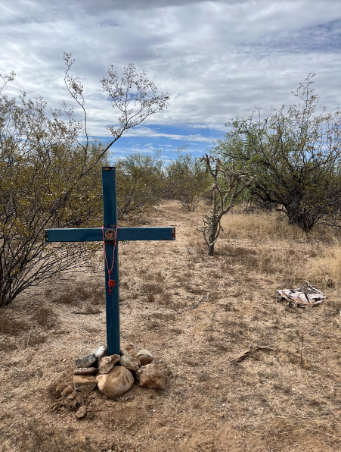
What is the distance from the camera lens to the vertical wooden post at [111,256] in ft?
8.96

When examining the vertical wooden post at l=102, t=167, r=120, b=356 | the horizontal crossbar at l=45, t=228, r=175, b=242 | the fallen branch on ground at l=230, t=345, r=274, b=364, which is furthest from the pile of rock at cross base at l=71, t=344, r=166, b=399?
the horizontal crossbar at l=45, t=228, r=175, b=242

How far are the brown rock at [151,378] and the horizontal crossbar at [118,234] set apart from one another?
4.09 ft

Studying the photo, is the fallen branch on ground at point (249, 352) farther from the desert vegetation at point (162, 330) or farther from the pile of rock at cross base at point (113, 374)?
the pile of rock at cross base at point (113, 374)

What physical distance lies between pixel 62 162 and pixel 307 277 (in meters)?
5.05

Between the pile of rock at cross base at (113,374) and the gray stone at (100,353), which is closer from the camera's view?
the pile of rock at cross base at (113,374)

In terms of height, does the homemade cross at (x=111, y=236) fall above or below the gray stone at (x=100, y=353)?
above

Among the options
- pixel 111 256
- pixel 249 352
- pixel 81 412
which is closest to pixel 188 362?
pixel 249 352

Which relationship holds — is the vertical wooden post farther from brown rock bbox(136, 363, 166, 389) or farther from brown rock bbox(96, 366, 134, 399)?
brown rock bbox(136, 363, 166, 389)

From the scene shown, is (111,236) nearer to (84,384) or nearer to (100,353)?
(100,353)

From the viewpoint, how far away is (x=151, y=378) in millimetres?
2826

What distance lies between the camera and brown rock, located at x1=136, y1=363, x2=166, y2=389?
2824 mm

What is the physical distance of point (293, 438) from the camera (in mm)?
2303

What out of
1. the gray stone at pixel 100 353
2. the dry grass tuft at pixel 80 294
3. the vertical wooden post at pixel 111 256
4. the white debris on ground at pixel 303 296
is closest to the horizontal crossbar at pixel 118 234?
the vertical wooden post at pixel 111 256

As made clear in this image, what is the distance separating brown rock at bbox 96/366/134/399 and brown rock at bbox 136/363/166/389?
89 millimetres
